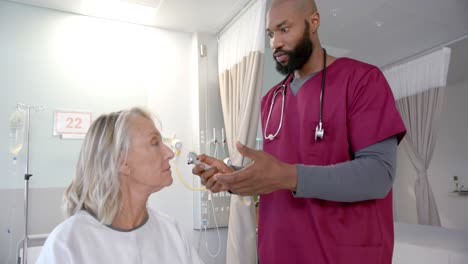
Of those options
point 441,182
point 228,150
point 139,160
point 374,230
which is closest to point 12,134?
point 228,150

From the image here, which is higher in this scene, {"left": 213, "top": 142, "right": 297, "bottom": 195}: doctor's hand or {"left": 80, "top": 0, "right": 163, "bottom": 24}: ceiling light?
{"left": 80, "top": 0, "right": 163, "bottom": 24}: ceiling light

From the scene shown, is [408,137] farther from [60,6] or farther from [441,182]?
[60,6]

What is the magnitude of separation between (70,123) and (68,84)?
0.35 meters

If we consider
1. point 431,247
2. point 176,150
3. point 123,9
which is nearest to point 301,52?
point 431,247

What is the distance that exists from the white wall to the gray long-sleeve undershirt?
457 centimetres

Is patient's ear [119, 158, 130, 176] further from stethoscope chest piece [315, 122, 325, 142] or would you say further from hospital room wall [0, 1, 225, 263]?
hospital room wall [0, 1, 225, 263]

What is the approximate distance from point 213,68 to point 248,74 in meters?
0.75

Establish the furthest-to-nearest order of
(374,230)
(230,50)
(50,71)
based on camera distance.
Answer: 1. (230,50)
2. (50,71)
3. (374,230)

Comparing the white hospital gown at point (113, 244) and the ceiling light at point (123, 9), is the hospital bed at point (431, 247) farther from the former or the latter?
the ceiling light at point (123, 9)

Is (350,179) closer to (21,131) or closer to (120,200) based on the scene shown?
(120,200)

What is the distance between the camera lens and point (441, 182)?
5191mm

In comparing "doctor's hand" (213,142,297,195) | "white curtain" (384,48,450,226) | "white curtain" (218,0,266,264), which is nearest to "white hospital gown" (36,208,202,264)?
"doctor's hand" (213,142,297,195)

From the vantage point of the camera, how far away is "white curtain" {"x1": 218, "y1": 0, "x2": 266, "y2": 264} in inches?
101

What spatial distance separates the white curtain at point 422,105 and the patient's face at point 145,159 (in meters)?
3.57
